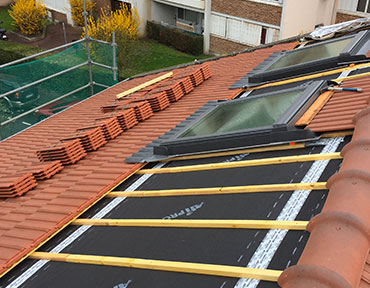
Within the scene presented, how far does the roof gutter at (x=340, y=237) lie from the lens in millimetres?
3686

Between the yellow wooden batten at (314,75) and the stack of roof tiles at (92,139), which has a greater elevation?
the yellow wooden batten at (314,75)

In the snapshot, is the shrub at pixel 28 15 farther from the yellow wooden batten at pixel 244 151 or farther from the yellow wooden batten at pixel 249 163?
the yellow wooden batten at pixel 244 151

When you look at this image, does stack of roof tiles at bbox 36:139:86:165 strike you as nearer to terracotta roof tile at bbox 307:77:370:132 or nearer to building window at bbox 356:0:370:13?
terracotta roof tile at bbox 307:77:370:132

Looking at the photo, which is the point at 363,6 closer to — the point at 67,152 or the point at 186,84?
the point at 186,84

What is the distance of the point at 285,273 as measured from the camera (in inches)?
155

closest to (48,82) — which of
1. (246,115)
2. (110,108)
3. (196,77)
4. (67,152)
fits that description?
(110,108)

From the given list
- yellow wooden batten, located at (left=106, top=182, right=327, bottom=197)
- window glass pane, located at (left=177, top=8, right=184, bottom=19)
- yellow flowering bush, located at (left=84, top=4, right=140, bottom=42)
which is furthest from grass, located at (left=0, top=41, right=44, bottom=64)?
yellow wooden batten, located at (left=106, top=182, right=327, bottom=197)

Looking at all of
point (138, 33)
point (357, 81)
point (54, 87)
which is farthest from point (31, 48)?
point (357, 81)

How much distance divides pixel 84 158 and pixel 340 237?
7.71 meters

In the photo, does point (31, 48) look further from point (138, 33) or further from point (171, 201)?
point (171, 201)

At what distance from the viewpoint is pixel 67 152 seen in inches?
397

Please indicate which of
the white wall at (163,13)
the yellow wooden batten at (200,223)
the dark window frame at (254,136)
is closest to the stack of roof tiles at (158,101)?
the dark window frame at (254,136)

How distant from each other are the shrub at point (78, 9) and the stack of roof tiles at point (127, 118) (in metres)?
36.8

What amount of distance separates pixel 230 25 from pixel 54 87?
20.5 metres
